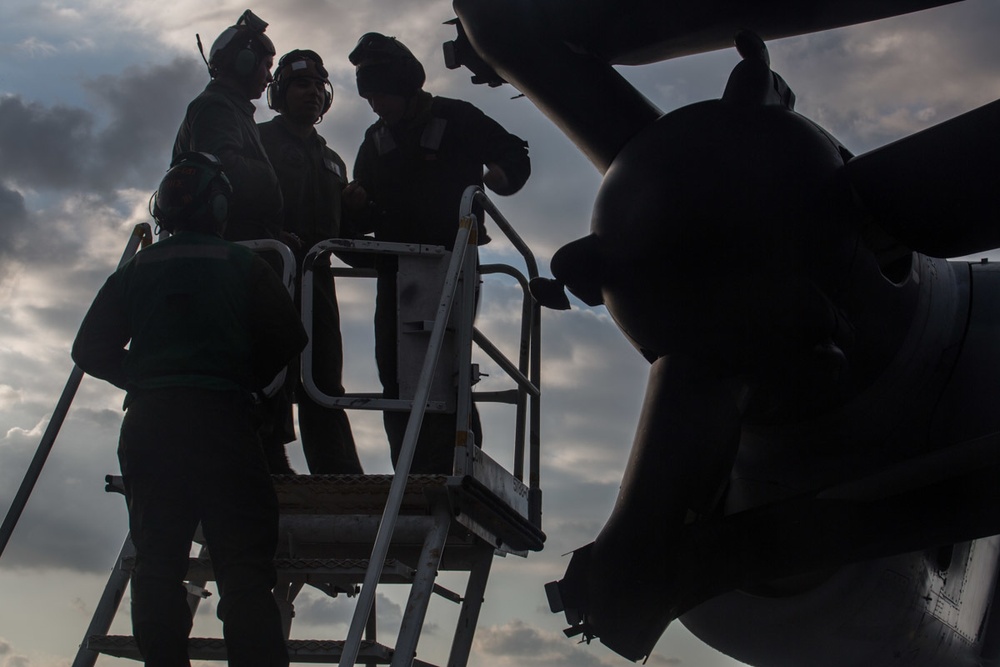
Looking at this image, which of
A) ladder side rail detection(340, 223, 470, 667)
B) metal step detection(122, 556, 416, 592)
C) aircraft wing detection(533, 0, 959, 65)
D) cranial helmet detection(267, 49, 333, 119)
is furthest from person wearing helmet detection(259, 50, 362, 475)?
aircraft wing detection(533, 0, 959, 65)

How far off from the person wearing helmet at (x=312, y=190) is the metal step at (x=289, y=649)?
1.38m

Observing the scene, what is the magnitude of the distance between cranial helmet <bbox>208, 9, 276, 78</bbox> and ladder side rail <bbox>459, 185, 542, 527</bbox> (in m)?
1.43

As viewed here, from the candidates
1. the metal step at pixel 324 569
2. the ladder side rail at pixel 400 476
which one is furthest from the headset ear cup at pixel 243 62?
the metal step at pixel 324 569

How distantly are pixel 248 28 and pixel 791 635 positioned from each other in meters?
3.98

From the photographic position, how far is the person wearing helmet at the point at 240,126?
18.3 ft

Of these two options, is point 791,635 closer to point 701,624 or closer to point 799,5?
point 701,624

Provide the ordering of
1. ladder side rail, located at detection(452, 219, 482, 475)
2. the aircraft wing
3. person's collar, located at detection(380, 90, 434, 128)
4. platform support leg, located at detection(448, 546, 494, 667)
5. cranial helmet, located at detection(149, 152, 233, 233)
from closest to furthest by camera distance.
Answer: the aircraft wing
cranial helmet, located at detection(149, 152, 233, 233)
ladder side rail, located at detection(452, 219, 482, 475)
platform support leg, located at detection(448, 546, 494, 667)
person's collar, located at detection(380, 90, 434, 128)

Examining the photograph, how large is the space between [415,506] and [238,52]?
8.28 feet

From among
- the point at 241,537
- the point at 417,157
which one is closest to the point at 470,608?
the point at 241,537

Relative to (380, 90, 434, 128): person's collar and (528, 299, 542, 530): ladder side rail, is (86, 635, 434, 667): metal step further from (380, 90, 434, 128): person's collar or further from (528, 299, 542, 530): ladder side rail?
(380, 90, 434, 128): person's collar

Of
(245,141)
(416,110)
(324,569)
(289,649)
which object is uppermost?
(416,110)

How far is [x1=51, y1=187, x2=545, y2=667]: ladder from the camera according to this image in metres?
4.43

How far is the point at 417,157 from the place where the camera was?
19.5 ft

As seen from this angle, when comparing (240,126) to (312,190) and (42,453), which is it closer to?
(312,190)
